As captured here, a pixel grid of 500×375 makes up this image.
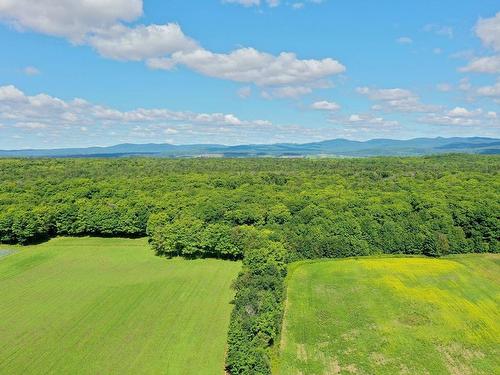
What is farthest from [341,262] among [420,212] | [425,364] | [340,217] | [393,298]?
[425,364]

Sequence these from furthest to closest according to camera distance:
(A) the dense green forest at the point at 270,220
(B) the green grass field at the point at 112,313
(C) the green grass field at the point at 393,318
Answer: (A) the dense green forest at the point at 270,220 → (B) the green grass field at the point at 112,313 → (C) the green grass field at the point at 393,318

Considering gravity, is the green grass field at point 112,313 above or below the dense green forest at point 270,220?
below

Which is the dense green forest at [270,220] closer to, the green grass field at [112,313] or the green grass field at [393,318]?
the green grass field at [393,318]

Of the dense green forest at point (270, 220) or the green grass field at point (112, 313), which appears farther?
the dense green forest at point (270, 220)

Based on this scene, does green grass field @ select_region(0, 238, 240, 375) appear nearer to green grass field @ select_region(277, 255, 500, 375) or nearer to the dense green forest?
the dense green forest

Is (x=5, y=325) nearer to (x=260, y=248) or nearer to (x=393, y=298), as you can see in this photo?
(x=260, y=248)

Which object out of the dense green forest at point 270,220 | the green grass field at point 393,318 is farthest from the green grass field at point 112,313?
the green grass field at point 393,318

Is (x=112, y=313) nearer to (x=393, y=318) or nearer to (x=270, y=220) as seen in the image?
(x=393, y=318)

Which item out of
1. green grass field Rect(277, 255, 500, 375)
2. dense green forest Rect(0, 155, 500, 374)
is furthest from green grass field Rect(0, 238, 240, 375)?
green grass field Rect(277, 255, 500, 375)
